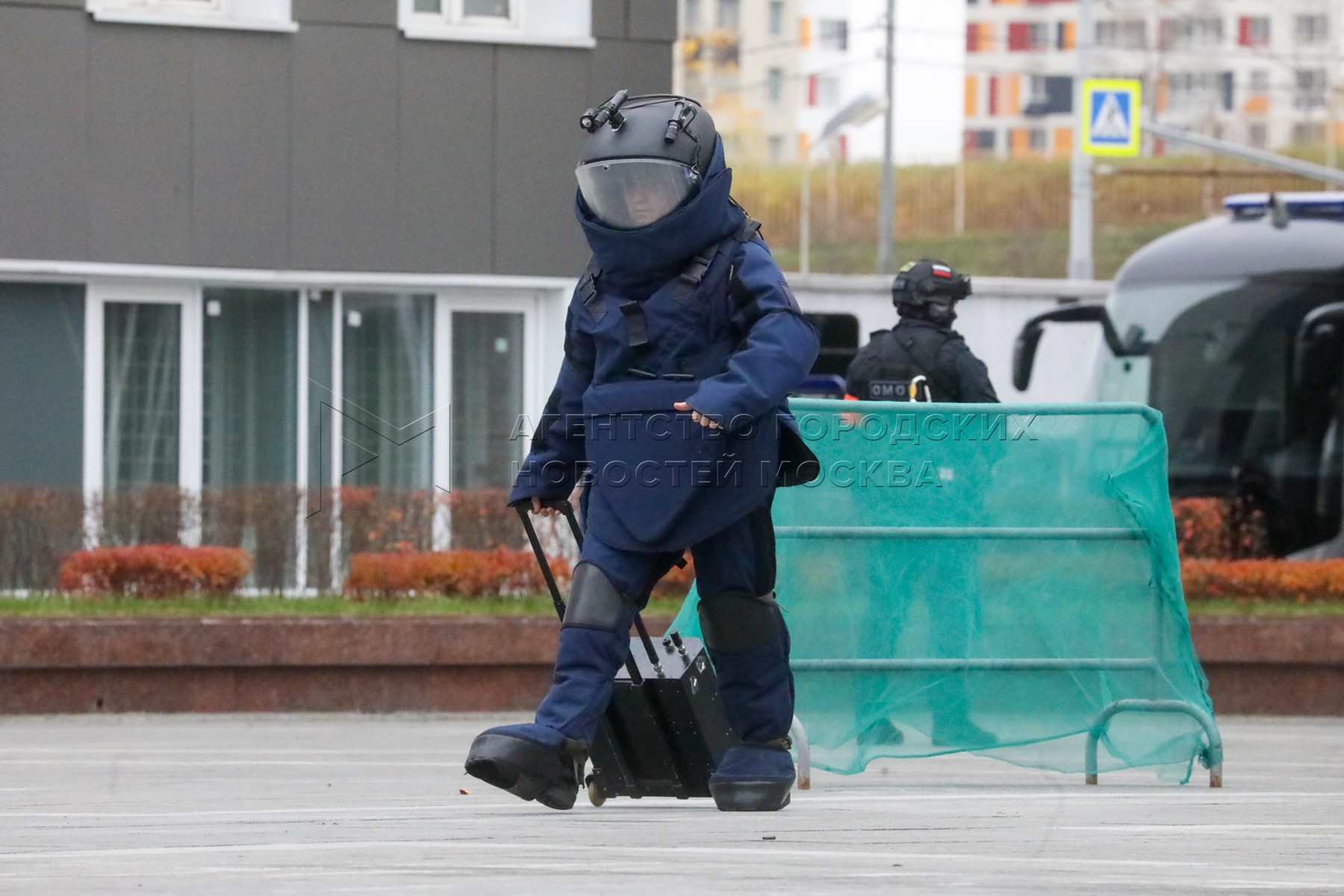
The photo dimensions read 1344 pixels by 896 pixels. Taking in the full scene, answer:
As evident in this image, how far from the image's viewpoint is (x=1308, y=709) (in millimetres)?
11977

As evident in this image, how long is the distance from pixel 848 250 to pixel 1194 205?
761 centimetres

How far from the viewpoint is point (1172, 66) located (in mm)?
78750

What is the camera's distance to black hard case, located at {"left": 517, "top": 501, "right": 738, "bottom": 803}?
6.69m

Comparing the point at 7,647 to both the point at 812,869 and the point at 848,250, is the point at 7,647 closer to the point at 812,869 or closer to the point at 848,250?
the point at 812,869

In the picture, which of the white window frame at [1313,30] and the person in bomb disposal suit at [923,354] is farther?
the white window frame at [1313,30]

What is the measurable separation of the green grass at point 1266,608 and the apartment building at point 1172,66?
126 feet

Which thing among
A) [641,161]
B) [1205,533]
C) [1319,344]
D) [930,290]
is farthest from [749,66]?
[641,161]

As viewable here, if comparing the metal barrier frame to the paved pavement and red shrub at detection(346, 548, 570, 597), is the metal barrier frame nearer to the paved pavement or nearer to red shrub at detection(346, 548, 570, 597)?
the paved pavement

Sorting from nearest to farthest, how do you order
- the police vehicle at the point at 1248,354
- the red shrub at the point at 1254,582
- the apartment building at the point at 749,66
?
the red shrub at the point at 1254,582, the police vehicle at the point at 1248,354, the apartment building at the point at 749,66

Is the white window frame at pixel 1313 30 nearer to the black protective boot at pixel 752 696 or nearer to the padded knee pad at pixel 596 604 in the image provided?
the black protective boot at pixel 752 696

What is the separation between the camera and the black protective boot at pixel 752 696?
6574 mm

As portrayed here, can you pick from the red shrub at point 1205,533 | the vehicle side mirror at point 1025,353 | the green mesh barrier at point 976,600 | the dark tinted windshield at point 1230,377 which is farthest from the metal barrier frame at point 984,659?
the dark tinted windshield at point 1230,377

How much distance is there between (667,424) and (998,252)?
42988 mm

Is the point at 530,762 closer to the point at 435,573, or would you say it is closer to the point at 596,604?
the point at 596,604
